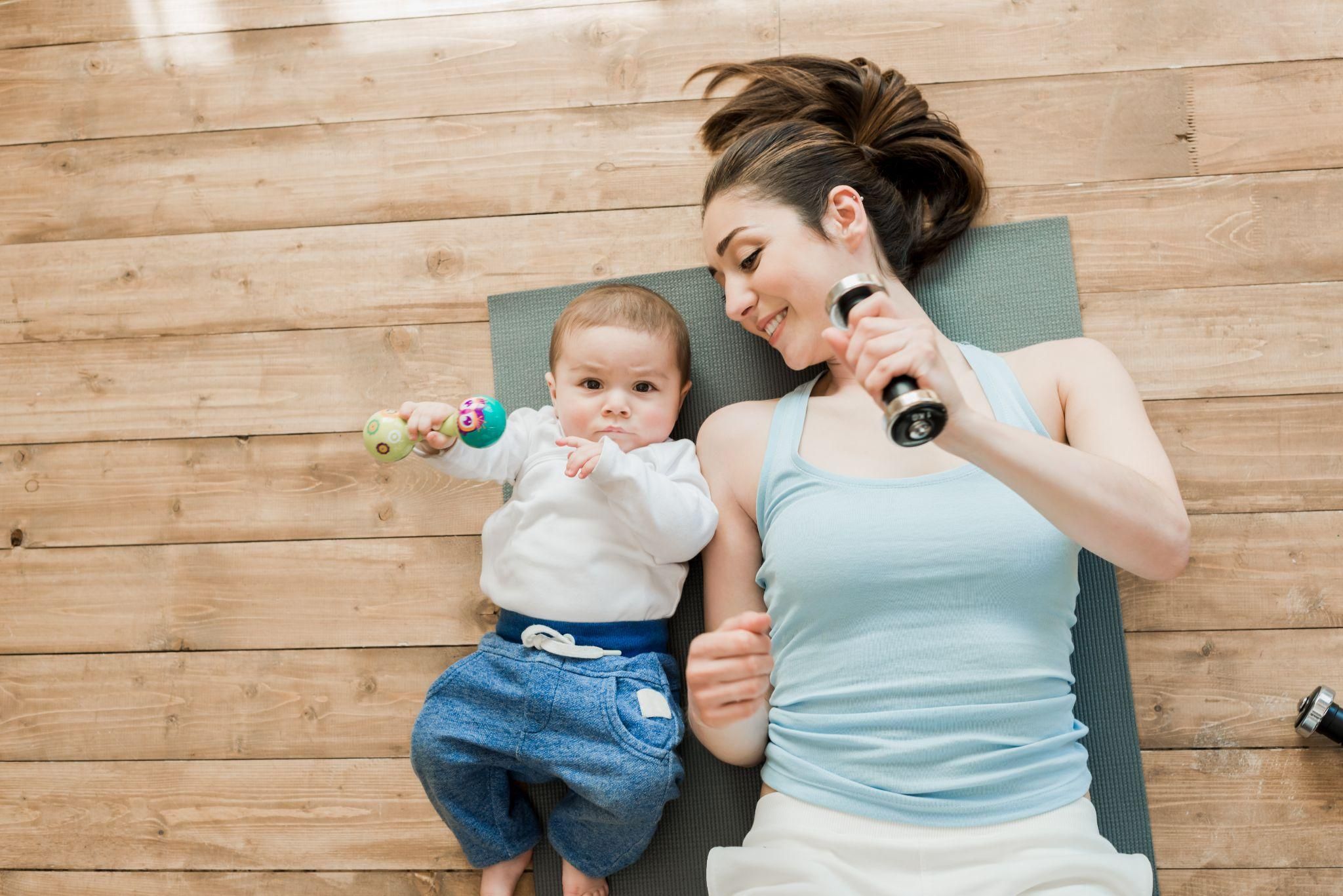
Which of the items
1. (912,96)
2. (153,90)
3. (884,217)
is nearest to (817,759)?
(884,217)

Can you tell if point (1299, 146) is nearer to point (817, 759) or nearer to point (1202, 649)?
point (1202, 649)

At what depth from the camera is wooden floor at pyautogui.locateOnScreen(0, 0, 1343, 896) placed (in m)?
1.57

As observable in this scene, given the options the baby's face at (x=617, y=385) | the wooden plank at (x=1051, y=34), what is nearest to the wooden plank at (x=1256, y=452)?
the wooden plank at (x=1051, y=34)

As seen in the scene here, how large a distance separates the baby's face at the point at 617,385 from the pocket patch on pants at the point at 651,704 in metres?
0.37

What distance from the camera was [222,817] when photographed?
1.69 meters

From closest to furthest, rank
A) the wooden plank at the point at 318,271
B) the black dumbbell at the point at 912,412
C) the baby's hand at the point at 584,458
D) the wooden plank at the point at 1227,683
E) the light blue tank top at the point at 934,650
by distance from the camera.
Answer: the black dumbbell at the point at 912,412, the light blue tank top at the point at 934,650, the baby's hand at the point at 584,458, the wooden plank at the point at 1227,683, the wooden plank at the point at 318,271

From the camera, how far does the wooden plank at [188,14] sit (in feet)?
6.04

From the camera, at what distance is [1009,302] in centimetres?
160

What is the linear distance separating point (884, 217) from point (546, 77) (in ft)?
2.44

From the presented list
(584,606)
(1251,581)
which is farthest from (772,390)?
(1251,581)

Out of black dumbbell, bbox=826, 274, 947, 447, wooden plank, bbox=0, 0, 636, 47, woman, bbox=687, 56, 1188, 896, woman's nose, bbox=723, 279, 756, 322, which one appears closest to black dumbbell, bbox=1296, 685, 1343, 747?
woman, bbox=687, 56, 1188, 896

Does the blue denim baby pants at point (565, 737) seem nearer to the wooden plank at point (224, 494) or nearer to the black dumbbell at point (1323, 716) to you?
the wooden plank at point (224, 494)

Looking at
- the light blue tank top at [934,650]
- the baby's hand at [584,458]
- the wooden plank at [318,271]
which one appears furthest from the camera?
the wooden plank at [318,271]

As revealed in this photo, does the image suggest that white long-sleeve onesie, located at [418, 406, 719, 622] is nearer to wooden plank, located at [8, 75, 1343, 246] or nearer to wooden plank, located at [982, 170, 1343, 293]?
wooden plank, located at [8, 75, 1343, 246]
